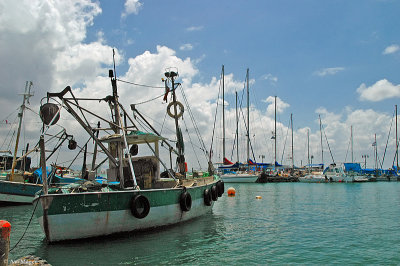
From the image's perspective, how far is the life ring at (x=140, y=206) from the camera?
1207 centimetres

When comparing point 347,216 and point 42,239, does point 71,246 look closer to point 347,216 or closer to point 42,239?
point 42,239

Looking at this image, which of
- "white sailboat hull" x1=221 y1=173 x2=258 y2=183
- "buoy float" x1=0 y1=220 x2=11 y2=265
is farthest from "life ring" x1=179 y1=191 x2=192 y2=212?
"white sailboat hull" x1=221 y1=173 x2=258 y2=183

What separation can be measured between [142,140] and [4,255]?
9.99 meters

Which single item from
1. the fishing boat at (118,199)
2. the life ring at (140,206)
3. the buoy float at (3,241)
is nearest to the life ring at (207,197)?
the fishing boat at (118,199)

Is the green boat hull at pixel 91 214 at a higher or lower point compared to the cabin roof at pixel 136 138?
lower

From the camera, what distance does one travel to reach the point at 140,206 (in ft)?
40.8

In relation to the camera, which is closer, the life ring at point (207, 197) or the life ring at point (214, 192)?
the life ring at point (207, 197)

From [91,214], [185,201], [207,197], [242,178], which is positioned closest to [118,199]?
[91,214]

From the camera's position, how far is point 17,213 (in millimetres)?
21328

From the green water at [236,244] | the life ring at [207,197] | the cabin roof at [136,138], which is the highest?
the cabin roof at [136,138]

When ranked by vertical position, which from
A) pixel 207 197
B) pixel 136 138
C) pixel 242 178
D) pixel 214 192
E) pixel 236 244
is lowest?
pixel 236 244

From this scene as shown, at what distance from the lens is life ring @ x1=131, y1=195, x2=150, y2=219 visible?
1207cm

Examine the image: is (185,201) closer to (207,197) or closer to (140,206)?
(140,206)

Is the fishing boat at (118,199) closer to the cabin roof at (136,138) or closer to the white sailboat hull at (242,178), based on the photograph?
the cabin roof at (136,138)
